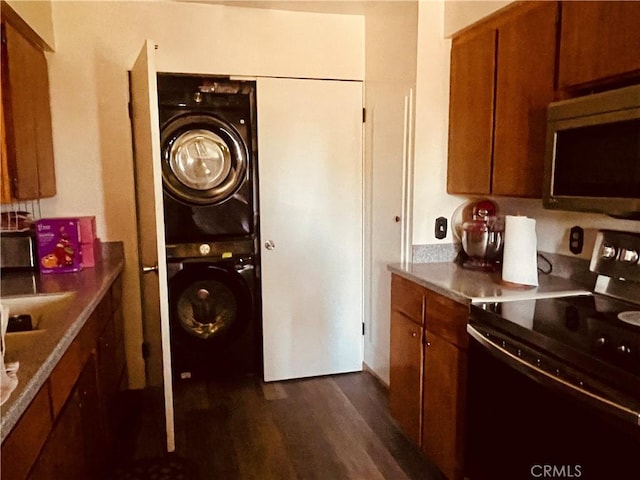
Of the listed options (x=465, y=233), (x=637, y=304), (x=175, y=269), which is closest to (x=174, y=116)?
(x=175, y=269)

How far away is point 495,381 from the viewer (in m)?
1.73

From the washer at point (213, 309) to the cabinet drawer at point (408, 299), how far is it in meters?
1.06

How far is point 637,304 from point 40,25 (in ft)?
9.76

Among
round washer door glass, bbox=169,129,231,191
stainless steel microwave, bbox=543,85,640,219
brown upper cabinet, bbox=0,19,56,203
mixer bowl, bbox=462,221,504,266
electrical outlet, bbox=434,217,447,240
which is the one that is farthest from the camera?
round washer door glass, bbox=169,129,231,191

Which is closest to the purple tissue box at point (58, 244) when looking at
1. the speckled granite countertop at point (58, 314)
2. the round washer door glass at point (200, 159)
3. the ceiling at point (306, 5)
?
the speckled granite countertop at point (58, 314)

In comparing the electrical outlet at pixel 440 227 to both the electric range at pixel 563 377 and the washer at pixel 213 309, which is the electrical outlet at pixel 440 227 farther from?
the washer at pixel 213 309

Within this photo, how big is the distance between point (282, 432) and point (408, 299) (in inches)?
40.3

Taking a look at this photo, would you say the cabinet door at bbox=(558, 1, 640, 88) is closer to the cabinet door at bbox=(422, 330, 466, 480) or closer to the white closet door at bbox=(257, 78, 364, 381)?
the cabinet door at bbox=(422, 330, 466, 480)

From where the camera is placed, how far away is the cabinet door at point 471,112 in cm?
228

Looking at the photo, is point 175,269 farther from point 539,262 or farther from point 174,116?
point 539,262

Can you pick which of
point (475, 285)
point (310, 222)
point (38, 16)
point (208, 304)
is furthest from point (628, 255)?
point (38, 16)

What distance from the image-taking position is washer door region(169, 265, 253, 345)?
10.1ft

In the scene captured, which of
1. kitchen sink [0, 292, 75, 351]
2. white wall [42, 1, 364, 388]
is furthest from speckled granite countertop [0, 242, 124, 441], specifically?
white wall [42, 1, 364, 388]

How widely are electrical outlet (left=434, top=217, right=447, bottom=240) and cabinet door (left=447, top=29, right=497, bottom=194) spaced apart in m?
0.17
